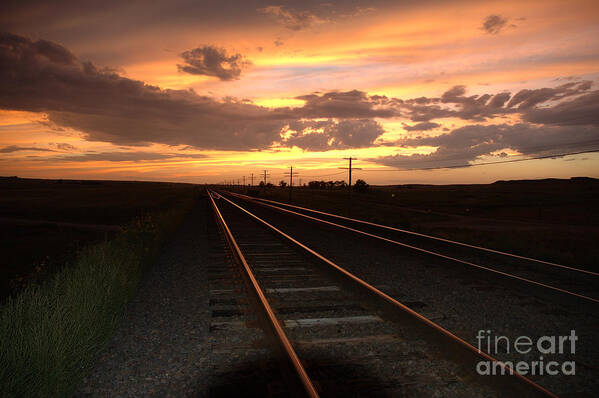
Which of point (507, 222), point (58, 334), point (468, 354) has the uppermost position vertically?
point (58, 334)


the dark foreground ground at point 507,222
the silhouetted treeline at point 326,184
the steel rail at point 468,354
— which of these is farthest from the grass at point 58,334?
the silhouetted treeline at point 326,184

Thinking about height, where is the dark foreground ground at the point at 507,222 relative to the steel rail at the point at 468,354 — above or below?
below

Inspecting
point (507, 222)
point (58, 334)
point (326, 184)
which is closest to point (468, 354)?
point (58, 334)

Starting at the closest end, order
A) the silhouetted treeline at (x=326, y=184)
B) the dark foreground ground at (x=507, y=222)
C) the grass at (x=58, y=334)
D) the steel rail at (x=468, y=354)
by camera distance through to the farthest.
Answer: the steel rail at (x=468, y=354)
the grass at (x=58, y=334)
the dark foreground ground at (x=507, y=222)
the silhouetted treeline at (x=326, y=184)

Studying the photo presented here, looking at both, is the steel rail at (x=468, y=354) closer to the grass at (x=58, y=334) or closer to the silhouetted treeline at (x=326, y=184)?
the grass at (x=58, y=334)

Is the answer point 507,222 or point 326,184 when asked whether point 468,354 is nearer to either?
point 507,222

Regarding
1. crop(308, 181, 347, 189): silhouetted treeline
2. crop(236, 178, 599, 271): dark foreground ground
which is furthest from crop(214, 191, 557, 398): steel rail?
crop(308, 181, 347, 189): silhouetted treeline

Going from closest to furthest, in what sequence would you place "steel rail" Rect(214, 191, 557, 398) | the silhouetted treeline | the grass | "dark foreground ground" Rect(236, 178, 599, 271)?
"steel rail" Rect(214, 191, 557, 398) → the grass → "dark foreground ground" Rect(236, 178, 599, 271) → the silhouetted treeline

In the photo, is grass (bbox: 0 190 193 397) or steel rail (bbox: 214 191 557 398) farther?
grass (bbox: 0 190 193 397)

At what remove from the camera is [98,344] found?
439cm

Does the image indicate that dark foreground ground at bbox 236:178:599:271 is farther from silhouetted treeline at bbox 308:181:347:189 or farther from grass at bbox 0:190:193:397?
silhouetted treeline at bbox 308:181:347:189

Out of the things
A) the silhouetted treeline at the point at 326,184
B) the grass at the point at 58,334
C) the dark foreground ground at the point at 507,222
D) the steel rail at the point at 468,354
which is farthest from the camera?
the silhouetted treeline at the point at 326,184

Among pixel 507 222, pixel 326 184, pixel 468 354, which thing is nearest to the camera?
pixel 468 354

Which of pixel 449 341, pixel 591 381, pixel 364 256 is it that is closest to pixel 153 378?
pixel 449 341
